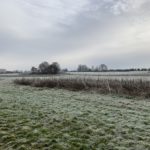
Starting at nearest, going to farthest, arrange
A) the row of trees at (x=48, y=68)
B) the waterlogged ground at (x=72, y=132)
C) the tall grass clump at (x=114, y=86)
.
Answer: the waterlogged ground at (x=72, y=132) < the tall grass clump at (x=114, y=86) < the row of trees at (x=48, y=68)

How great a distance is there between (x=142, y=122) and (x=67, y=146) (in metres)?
3.81

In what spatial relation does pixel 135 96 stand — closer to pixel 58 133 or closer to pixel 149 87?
pixel 149 87

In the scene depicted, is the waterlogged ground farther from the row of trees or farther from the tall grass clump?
the row of trees

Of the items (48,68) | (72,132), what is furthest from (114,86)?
(48,68)

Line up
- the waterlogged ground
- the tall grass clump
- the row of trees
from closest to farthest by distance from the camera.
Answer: the waterlogged ground
the tall grass clump
the row of trees

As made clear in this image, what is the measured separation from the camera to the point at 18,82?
43531 millimetres

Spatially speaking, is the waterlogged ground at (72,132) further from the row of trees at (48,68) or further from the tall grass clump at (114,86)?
the row of trees at (48,68)

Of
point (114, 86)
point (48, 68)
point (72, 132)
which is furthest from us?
point (48, 68)

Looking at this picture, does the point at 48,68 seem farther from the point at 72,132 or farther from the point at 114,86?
the point at 72,132

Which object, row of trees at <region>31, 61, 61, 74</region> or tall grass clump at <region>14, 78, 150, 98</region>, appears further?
→ row of trees at <region>31, 61, 61, 74</region>

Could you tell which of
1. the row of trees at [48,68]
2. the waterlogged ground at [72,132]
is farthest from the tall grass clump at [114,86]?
the row of trees at [48,68]

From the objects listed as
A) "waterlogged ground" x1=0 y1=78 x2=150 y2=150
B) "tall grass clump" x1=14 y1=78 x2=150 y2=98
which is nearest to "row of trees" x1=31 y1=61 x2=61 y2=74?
"tall grass clump" x1=14 y1=78 x2=150 y2=98

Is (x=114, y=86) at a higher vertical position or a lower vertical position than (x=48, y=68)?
lower

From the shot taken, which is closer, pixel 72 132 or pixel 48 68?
pixel 72 132
